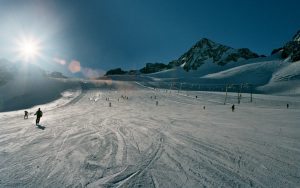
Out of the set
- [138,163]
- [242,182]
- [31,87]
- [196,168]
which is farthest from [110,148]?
[31,87]

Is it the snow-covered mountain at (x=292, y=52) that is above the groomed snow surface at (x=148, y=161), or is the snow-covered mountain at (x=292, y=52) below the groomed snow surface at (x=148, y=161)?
above

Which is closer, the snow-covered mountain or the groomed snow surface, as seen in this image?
the groomed snow surface

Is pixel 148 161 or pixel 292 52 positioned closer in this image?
pixel 148 161

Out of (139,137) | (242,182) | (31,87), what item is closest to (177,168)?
(242,182)

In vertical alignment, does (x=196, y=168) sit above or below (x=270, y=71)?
below

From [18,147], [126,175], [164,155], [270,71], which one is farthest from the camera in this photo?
[270,71]

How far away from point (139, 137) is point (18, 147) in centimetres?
582

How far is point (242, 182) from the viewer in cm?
632

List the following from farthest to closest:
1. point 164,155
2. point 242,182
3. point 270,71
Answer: point 270,71 < point 164,155 < point 242,182

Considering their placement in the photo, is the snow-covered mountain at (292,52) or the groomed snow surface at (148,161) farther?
the snow-covered mountain at (292,52)

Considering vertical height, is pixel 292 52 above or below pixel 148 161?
above

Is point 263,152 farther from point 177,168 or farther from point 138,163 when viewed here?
point 138,163

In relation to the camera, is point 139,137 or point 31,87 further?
point 31,87

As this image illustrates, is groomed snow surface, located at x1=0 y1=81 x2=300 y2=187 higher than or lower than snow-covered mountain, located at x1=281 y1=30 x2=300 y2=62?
lower
